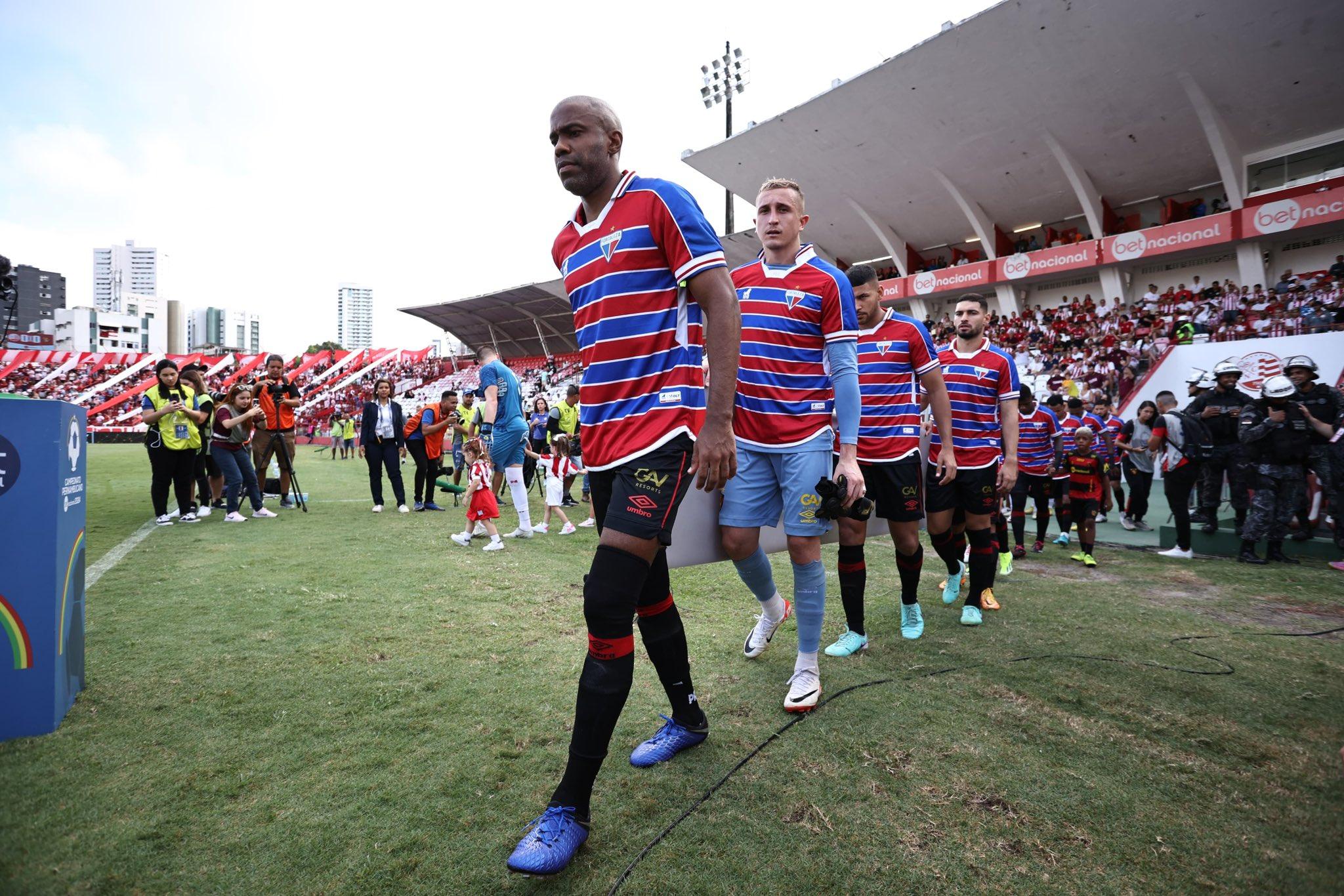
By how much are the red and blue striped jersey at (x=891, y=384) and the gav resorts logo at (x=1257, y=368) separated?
8.52 metres

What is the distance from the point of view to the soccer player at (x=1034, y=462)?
23.4 feet

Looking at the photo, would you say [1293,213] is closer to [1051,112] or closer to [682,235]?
[1051,112]

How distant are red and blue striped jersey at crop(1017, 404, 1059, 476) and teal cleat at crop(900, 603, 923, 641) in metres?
3.92

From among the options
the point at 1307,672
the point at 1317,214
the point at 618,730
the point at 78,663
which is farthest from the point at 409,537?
the point at 1317,214

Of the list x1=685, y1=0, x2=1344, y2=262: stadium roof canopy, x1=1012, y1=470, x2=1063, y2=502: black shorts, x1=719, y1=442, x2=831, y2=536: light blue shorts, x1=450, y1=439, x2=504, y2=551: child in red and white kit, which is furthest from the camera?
x1=685, y1=0, x2=1344, y2=262: stadium roof canopy

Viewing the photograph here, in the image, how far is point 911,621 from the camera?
4160mm

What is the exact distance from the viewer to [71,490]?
9.13ft

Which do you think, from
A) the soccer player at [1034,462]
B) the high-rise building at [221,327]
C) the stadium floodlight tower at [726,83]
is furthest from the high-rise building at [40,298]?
the soccer player at [1034,462]

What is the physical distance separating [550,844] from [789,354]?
2.18 m

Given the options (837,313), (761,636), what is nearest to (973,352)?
(837,313)

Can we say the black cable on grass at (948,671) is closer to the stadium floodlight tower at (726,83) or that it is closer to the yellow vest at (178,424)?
the yellow vest at (178,424)

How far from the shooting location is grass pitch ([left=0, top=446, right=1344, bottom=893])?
1846 millimetres

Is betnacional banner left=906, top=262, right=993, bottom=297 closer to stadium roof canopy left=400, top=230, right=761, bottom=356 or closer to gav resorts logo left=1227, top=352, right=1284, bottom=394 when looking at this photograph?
gav resorts logo left=1227, top=352, right=1284, bottom=394

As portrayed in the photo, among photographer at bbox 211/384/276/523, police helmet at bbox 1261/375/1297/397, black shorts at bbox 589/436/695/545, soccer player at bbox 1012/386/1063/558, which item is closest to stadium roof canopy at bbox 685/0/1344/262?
police helmet at bbox 1261/375/1297/397
